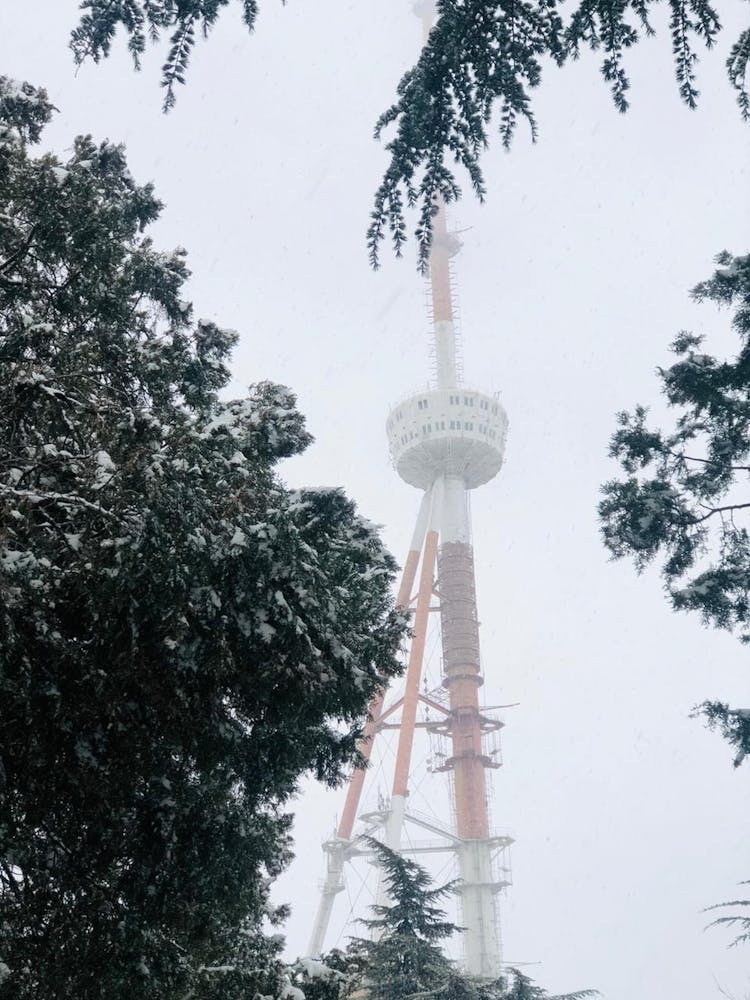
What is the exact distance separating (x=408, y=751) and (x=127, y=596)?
48.5 metres

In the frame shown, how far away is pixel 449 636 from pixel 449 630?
15.2 inches

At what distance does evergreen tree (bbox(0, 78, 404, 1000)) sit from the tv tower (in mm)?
A: 36656

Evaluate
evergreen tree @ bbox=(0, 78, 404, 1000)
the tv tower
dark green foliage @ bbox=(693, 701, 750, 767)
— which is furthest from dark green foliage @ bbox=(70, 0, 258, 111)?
the tv tower

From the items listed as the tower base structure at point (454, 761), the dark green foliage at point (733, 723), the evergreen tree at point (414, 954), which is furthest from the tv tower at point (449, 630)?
the dark green foliage at point (733, 723)

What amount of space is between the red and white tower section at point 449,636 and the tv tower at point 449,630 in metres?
0.07

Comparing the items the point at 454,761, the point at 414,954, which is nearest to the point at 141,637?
the point at 414,954

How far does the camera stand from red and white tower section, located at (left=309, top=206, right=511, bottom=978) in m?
52.8

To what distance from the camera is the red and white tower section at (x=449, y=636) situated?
173ft

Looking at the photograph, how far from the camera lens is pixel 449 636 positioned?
57969 millimetres

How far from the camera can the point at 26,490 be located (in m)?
6.28

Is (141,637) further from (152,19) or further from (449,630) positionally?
(449,630)

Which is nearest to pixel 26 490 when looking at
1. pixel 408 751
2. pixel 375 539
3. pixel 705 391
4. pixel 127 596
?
pixel 127 596

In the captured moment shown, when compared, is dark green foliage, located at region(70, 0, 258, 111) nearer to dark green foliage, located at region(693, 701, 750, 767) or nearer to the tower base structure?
dark green foliage, located at region(693, 701, 750, 767)

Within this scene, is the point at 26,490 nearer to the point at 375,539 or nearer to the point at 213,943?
the point at 375,539
